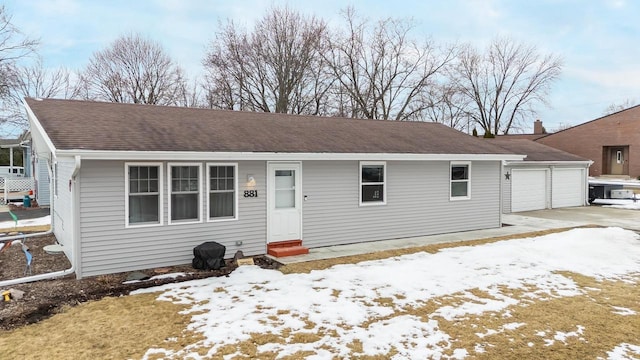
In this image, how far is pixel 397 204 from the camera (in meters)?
11.4

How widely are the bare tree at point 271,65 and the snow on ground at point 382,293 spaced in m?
21.8

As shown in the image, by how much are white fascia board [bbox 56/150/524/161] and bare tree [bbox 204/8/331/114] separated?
1879cm

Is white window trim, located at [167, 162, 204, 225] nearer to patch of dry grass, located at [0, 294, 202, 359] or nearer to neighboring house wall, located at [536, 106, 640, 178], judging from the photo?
patch of dry grass, located at [0, 294, 202, 359]

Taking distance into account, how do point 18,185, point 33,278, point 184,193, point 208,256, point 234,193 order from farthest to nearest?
point 18,185 < point 234,193 < point 184,193 < point 208,256 < point 33,278

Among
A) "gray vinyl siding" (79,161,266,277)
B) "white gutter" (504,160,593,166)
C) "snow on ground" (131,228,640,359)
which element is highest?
"white gutter" (504,160,593,166)

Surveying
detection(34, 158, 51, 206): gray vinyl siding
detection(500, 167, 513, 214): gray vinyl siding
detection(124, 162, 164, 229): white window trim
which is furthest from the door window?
detection(34, 158, 51, 206): gray vinyl siding

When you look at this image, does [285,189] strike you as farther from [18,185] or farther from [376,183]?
[18,185]

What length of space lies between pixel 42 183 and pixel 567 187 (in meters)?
24.8

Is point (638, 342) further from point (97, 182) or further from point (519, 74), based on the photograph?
point (519, 74)

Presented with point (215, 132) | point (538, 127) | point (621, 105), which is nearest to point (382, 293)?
point (215, 132)

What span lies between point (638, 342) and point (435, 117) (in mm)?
37305

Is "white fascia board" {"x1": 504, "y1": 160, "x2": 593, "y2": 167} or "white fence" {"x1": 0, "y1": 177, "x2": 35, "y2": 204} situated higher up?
"white fascia board" {"x1": 504, "y1": 160, "x2": 593, "y2": 167}

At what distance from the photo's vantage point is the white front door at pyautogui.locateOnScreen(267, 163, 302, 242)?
31.4 ft

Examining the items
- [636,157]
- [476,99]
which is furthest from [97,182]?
[476,99]
